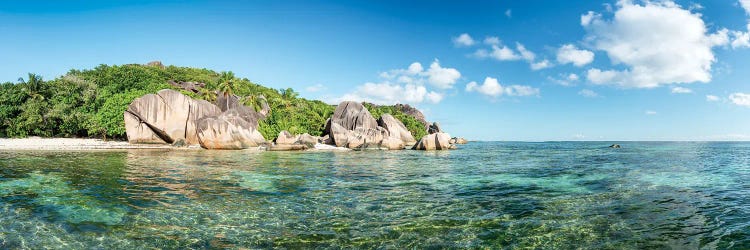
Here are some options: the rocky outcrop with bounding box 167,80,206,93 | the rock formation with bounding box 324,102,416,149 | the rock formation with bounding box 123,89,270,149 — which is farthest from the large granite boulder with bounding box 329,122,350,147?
the rocky outcrop with bounding box 167,80,206,93

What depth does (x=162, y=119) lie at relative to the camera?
140ft

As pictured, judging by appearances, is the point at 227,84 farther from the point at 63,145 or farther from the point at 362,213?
the point at 362,213

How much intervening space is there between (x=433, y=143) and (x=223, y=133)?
24.0 metres

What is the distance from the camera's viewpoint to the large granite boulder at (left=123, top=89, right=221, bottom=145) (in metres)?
42.3

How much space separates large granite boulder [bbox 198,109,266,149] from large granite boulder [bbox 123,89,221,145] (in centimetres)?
294

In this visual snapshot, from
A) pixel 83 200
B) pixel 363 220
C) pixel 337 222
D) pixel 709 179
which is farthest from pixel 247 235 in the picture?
pixel 709 179

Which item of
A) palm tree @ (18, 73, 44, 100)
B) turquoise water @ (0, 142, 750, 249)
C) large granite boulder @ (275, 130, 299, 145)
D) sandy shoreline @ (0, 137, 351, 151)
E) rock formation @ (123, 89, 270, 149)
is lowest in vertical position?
turquoise water @ (0, 142, 750, 249)

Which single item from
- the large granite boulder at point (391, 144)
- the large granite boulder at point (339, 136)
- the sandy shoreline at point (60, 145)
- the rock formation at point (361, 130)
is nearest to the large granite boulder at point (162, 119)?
the sandy shoreline at point (60, 145)

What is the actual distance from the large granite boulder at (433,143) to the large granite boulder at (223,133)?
1954cm

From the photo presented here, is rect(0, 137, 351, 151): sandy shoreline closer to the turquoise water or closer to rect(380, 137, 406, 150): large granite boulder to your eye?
rect(380, 137, 406, 150): large granite boulder

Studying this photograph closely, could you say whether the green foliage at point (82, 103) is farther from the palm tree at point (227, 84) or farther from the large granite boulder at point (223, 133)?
the large granite boulder at point (223, 133)

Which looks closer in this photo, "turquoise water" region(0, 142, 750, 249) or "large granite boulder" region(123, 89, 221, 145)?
"turquoise water" region(0, 142, 750, 249)

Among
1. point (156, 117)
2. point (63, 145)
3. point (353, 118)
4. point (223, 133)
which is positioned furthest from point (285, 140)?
point (63, 145)

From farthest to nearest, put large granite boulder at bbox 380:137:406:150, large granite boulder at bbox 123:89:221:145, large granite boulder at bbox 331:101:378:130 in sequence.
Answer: large granite boulder at bbox 331:101:378:130, large granite boulder at bbox 380:137:406:150, large granite boulder at bbox 123:89:221:145
